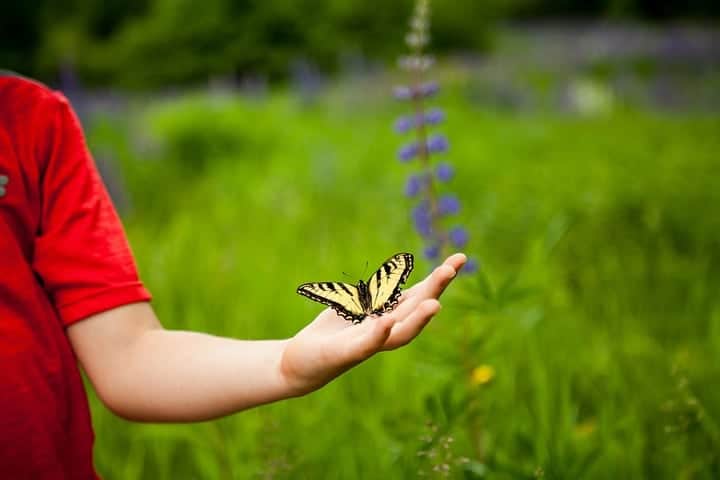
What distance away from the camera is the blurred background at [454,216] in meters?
1.23

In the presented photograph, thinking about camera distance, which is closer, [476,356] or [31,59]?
[476,356]

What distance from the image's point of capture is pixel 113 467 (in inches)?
57.9

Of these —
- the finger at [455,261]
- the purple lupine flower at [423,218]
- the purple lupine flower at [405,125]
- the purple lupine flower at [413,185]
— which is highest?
the purple lupine flower at [405,125]

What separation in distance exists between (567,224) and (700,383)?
0.95m

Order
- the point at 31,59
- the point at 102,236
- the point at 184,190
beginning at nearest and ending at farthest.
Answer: the point at 102,236 < the point at 31,59 < the point at 184,190

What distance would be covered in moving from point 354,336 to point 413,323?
59 millimetres

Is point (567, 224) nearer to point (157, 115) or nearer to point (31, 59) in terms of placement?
point (31, 59)

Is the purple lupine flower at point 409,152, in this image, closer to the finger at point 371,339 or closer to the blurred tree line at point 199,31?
the finger at point 371,339

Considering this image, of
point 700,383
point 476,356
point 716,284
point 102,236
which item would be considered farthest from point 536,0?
point 102,236

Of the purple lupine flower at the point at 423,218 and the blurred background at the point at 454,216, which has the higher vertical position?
the purple lupine flower at the point at 423,218

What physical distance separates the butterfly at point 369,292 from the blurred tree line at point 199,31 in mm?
1774

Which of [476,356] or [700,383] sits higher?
[476,356]

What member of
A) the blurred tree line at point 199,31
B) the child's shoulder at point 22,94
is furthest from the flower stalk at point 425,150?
the blurred tree line at point 199,31

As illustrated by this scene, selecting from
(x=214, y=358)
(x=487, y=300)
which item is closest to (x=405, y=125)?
(x=487, y=300)
